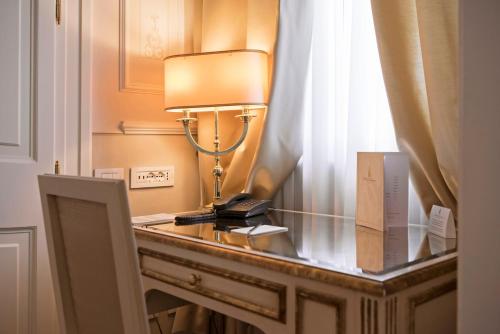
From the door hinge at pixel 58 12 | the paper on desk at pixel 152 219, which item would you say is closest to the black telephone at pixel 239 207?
the paper on desk at pixel 152 219

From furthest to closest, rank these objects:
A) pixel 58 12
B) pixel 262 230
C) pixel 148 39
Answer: pixel 148 39
pixel 58 12
pixel 262 230

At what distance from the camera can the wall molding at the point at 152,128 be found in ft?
6.76

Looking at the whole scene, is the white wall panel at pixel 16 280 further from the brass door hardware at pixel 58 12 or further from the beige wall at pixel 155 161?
the brass door hardware at pixel 58 12

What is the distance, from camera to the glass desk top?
106cm

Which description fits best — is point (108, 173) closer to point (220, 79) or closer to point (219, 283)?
point (220, 79)

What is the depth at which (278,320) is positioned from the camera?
111 cm

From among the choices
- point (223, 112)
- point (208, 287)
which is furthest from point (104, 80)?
point (208, 287)

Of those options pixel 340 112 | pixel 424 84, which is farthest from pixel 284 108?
pixel 424 84

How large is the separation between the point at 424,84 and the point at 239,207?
2.48 ft

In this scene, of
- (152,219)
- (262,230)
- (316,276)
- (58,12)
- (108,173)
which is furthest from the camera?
(108,173)

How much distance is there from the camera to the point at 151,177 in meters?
2.14

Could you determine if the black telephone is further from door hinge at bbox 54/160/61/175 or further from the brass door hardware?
the brass door hardware

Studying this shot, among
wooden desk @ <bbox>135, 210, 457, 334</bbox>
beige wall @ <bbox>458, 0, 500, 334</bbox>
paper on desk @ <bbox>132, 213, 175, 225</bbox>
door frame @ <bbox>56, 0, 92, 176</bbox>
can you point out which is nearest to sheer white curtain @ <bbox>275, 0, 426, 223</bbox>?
wooden desk @ <bbox>135, 210, 457, 334</bbox>

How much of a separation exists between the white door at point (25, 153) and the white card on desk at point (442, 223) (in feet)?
4.55
